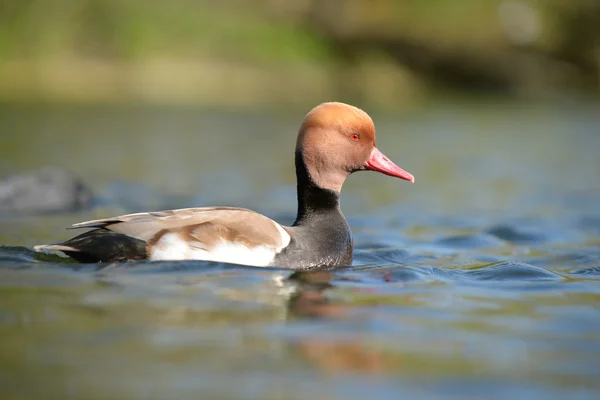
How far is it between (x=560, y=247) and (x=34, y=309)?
16.0 ft

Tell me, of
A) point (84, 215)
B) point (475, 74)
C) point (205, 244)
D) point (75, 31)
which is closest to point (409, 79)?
point (475, 74)

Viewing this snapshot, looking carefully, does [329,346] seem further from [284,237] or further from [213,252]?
[284,237]

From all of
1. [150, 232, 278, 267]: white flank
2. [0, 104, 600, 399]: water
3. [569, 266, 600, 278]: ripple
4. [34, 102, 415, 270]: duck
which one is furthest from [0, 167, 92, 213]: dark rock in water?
[569, 266, 600, 278]: ripple

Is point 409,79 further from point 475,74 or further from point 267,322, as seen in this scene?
point 267,322

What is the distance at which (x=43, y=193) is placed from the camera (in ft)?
32.2

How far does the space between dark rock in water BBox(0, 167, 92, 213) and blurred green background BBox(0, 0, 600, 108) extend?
14056 millimetres

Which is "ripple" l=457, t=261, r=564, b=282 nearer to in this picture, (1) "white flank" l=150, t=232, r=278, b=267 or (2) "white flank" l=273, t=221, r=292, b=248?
(2) "white flank" l=273, t=221, r=292, b=248

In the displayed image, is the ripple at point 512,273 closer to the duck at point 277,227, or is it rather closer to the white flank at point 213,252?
the duck at point 277,227

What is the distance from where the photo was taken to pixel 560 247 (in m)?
8.55

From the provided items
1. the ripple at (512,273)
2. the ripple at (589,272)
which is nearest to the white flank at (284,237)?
the ripple at (512,273)

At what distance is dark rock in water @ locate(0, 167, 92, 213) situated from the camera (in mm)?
9555

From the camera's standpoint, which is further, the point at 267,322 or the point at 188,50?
the point at 188,50

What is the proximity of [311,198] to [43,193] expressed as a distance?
3827 millimetres

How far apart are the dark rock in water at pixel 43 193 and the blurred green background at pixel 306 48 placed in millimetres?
14056
